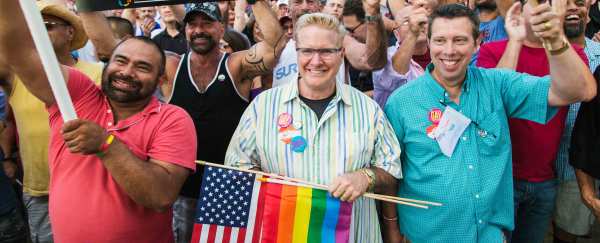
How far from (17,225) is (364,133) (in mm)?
2511

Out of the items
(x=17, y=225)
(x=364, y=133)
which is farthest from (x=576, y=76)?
(x=17, y=225)

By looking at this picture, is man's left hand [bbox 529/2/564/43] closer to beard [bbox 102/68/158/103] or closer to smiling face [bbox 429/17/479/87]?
smiling face [bbox 429/17/479/87]

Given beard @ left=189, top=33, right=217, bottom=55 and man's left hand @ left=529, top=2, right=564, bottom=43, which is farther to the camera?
beard @ left=189, top=33, right=217, bottom=55

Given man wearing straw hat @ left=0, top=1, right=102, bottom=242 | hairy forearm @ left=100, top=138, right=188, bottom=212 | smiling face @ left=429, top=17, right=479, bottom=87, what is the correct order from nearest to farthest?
hairy forearm @ left=100, top=138, right=188, bottom=212 < smiling face @ left=429, top=17, right=479, bottom=87 < man wearing straw hat @ left=0, top=1, right=102, bottom=242

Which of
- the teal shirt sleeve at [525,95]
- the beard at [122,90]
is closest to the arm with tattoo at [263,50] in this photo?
the beard at [122,90]

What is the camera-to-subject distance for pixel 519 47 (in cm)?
343

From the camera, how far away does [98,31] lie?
3.52 m

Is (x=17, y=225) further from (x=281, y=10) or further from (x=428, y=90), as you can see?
(x=281, y=10)

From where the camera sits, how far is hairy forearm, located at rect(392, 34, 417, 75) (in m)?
3.77

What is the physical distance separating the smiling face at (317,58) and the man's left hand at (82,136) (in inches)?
44.5

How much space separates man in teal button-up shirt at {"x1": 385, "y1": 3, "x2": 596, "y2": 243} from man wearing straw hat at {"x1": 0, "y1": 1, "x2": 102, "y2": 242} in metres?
2.25

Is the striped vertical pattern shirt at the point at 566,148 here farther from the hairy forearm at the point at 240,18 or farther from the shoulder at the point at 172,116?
the hairy forearm at the point at 240,18

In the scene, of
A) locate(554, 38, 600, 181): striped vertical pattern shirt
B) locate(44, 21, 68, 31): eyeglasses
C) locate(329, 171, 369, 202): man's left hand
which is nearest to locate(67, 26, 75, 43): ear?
locate(44, 21, 68, 31): eyeglasses

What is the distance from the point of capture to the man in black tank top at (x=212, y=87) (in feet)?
12.1
